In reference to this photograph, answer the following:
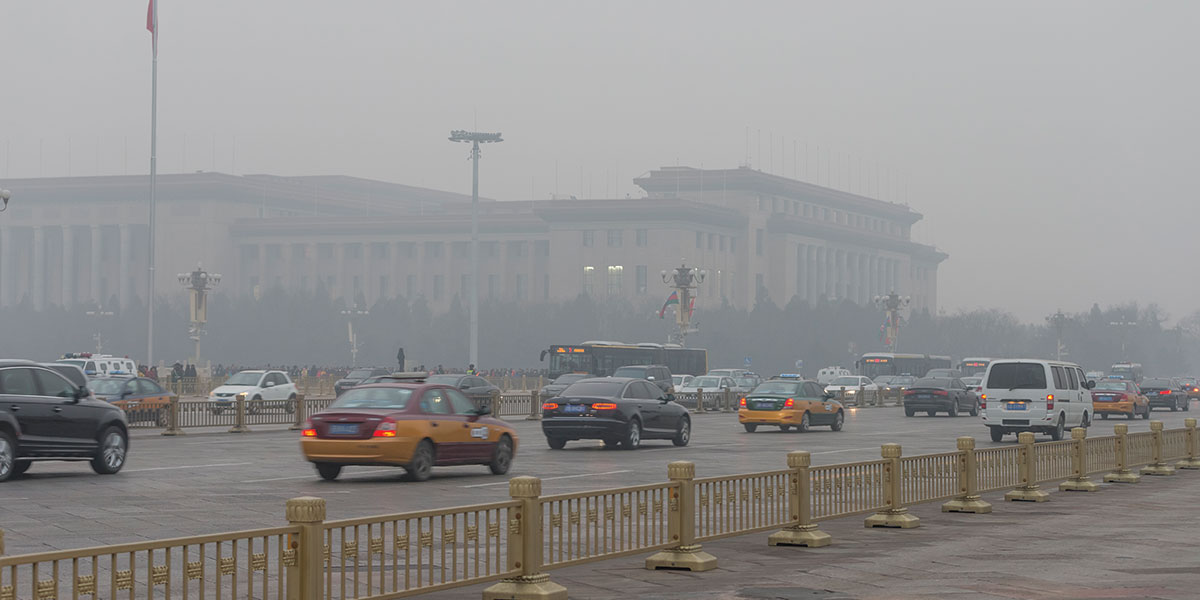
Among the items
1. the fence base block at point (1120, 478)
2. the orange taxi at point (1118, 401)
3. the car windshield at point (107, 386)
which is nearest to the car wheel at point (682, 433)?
the fence base block at point (1120, 478)

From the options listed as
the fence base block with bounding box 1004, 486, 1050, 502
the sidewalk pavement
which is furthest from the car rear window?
the sidewalk pavement

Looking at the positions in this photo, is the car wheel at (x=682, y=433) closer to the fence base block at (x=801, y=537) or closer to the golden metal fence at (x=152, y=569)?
the fence base block at (x=801, y=537)

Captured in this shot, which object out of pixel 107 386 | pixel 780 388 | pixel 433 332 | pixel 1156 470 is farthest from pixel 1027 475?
pixel 433 332

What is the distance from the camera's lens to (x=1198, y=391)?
90.4m

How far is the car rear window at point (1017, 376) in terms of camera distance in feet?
116

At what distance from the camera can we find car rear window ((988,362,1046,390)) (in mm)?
35438

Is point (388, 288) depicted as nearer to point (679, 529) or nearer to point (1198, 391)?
point (1198, 391)

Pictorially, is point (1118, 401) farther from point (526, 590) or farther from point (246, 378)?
point (526, 590)

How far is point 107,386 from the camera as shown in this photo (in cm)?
3844

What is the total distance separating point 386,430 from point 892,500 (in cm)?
798

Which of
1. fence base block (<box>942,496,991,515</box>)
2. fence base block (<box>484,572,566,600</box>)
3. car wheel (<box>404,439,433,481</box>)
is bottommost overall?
fence base block (<box>942,496,991,515</box>)

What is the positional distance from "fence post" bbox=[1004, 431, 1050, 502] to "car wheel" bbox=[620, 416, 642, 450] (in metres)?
11.0

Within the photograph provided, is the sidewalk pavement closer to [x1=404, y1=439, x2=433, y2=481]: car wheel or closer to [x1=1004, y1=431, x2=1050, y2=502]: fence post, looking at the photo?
[x1=1004, y1=431, x2=1050, y2=502]: fence post

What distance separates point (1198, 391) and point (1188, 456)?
65.8 meters
